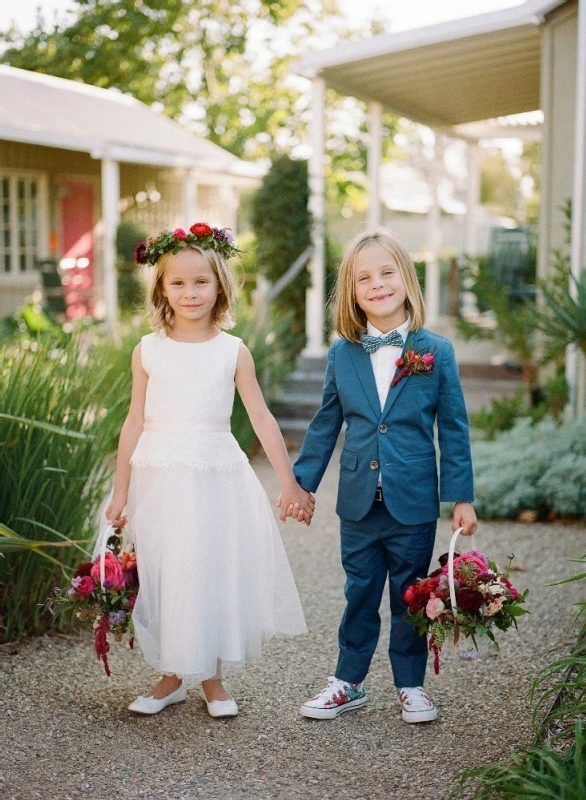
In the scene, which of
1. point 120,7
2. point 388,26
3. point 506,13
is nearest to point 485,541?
point 506,13

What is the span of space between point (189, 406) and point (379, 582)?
840mm

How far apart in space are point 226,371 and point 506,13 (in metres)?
6.13

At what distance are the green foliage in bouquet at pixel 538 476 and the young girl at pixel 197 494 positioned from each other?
3005 mm

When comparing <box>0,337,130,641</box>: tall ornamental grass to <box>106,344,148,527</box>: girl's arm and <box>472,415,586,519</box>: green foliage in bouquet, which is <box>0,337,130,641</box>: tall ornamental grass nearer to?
<box>106,344,148,527</box>: girl's arm

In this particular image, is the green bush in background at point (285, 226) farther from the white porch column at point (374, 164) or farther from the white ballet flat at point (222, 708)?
the white ballet flat at point (222, 708)

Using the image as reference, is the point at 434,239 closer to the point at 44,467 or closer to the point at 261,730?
the point at 44,467

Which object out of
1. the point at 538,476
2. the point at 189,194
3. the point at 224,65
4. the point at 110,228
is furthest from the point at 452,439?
the point at 224,65

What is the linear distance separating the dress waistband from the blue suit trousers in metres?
0.53

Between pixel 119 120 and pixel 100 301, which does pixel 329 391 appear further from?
pixel 119 120

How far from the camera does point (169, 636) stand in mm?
3018

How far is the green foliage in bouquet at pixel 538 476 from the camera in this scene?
5.79 metres

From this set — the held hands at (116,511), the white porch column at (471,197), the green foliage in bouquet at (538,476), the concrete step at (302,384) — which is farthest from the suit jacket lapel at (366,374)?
the white porch column at (471,197)

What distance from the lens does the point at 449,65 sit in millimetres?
9609

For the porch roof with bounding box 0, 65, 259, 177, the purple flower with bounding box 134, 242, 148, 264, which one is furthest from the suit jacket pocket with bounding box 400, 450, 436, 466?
the porch roof with bounding box 0, 65, 259, 177
